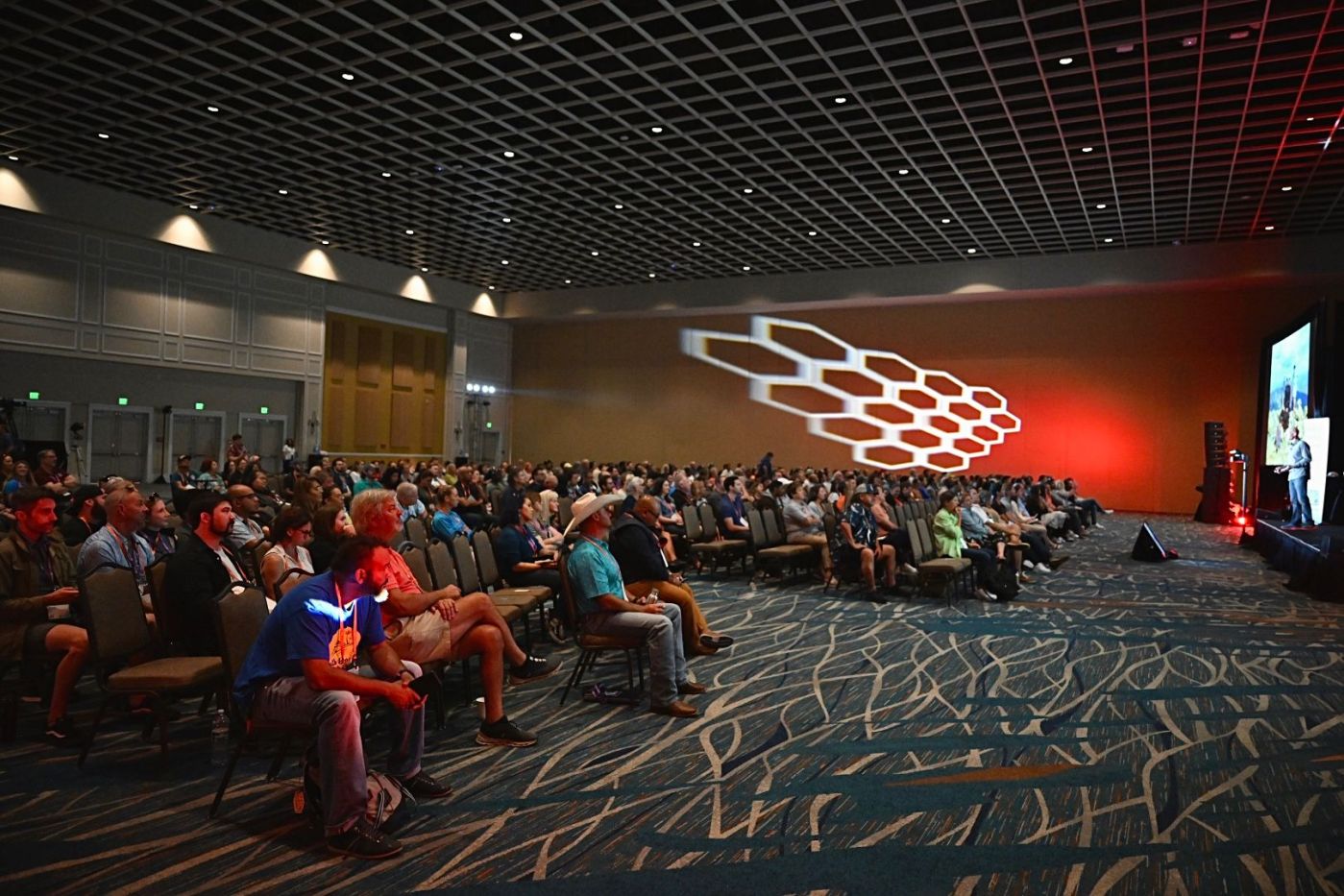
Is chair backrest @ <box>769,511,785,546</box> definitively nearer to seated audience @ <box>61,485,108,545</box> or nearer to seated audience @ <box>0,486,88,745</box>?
seated audience @ <box>61,485,108,545</box>

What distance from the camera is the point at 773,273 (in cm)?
2466

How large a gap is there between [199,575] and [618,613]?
2.14 meters

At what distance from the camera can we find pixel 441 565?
559 cm

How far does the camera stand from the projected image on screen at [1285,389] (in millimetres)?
15617

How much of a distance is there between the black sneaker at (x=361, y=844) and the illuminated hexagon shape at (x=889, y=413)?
22931 mm

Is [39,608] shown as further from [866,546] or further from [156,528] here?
[866,546]

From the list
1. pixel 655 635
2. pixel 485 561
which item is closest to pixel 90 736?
pixel 655 635

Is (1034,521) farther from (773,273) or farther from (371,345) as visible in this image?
(371,345)

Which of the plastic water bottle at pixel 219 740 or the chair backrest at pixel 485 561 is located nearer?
the plastic water bottle at pixel 219 740

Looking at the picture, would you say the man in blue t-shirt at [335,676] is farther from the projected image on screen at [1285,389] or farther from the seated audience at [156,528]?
the projected image on screen at [1285,389]

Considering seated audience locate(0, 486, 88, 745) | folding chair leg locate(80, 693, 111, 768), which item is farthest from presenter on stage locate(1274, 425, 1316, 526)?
seated audience locate(0, 486, 88, 745)

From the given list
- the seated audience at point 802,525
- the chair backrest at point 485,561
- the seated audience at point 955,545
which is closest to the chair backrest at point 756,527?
the seated audience at point 802,525

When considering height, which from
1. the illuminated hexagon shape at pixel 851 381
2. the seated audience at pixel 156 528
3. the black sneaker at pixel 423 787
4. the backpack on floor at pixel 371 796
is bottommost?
the black sneaker at pixel 423 787

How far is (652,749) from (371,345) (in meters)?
22.2
